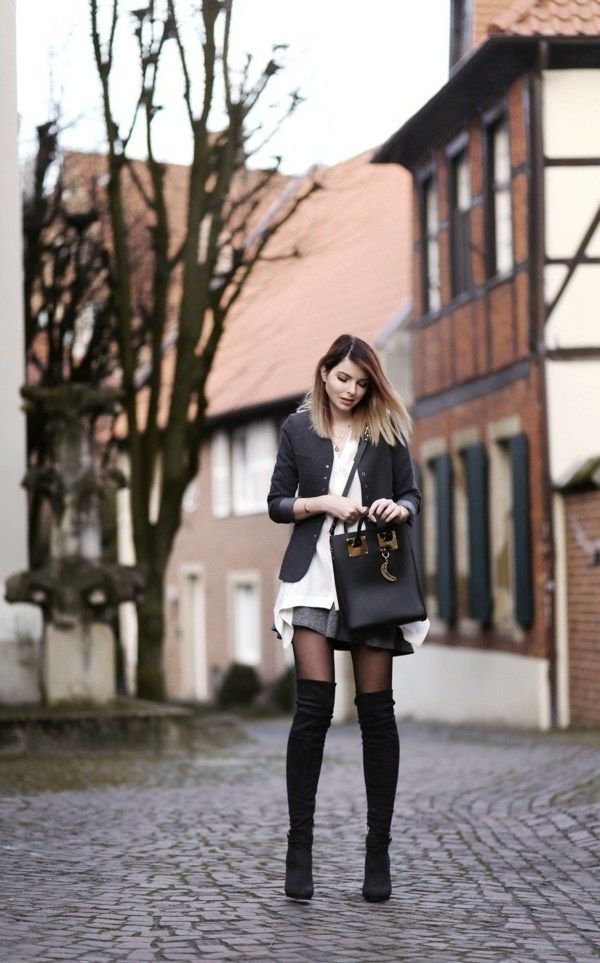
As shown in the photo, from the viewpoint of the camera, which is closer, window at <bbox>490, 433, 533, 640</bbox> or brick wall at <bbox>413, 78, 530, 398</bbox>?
window at <bbox>490, 433, 533, 640</bbox>

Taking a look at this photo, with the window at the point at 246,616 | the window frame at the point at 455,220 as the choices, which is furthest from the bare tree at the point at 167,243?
the window at the point at 246,616

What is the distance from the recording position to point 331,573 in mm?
6270

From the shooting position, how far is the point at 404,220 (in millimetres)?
32375

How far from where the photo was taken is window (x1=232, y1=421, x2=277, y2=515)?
33.7 meters

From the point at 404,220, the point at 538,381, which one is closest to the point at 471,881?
the point at 538,381

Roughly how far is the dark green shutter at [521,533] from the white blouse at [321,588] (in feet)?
42.0

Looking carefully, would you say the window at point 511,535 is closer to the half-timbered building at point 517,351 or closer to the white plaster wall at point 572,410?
the half-timbered building at point 517,351

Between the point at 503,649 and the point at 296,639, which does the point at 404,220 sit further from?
the point at 296,639

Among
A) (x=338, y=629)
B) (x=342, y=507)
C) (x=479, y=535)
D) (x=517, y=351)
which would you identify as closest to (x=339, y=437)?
(x=342, y=507)

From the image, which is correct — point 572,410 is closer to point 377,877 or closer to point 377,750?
point 377,750

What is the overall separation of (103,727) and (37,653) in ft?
6.05

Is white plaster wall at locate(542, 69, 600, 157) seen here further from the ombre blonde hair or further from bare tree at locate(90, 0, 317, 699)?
the ombre blonde hair

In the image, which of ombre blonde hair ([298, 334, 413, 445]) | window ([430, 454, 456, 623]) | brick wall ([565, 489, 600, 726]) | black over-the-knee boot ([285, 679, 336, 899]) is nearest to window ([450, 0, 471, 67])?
window ([430, 454, 456, 623])

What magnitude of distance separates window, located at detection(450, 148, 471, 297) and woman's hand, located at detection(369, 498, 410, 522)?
16.0 metres
